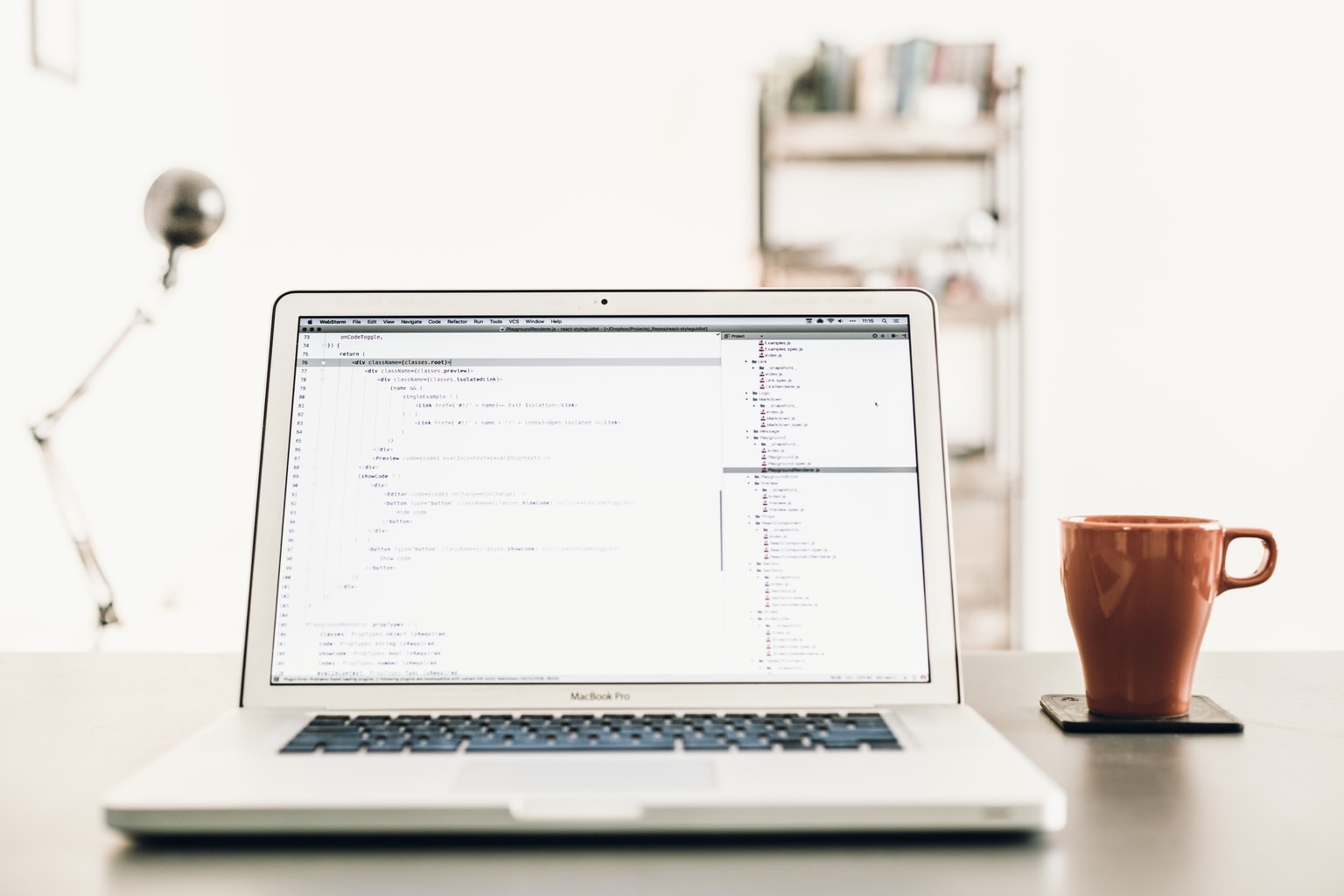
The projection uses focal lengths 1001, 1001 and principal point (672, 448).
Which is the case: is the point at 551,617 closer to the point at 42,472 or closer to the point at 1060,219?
the point at 42,472

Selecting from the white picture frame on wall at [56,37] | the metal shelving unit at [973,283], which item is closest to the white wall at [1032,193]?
the metal shelving unit at [973,283]

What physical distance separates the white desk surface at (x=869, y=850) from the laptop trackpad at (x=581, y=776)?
1.1 inches

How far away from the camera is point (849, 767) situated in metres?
0.50

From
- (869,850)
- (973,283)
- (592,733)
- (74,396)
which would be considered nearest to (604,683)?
(592,733)

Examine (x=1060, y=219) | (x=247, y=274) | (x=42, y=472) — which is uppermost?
(x=1060, y=219)

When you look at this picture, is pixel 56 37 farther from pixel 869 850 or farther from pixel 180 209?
pixel 869 850

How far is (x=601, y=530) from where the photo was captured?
0.64 m

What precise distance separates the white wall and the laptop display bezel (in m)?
2.13

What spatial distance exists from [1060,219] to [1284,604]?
1252 millimetres

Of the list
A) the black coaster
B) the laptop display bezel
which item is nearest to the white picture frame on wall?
the laptop display bezel

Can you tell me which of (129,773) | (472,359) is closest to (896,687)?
(472,359)

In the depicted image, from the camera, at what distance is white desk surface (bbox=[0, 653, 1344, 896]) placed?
42cm

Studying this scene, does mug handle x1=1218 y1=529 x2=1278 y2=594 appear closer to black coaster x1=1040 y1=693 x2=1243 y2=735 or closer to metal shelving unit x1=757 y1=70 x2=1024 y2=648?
black coaster x1=1040 y1=693 x2=1243 y2=735

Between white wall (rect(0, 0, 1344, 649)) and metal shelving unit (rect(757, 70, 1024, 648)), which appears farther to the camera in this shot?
white wall (rect(0, 0, 1344, 649))
